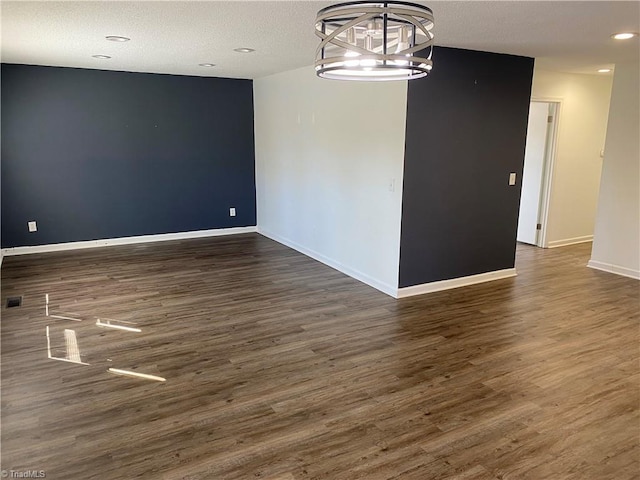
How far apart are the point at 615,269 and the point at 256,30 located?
4.62 m

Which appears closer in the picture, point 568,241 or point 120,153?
point 120,153

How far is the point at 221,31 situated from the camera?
3.51m

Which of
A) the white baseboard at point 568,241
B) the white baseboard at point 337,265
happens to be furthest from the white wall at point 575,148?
the white baseboard at point 337,265

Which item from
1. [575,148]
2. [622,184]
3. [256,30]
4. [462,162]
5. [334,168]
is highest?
[256,30]

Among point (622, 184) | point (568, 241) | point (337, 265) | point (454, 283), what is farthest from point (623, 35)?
point (568, 241)

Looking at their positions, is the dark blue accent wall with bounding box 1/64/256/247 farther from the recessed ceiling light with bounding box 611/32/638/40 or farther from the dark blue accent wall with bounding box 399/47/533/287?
the recessed ceiling light with bounding box 611/32/638/40

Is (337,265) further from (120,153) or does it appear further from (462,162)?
(120,153)

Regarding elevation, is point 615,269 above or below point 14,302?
above

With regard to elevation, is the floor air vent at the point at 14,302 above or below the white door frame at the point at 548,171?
below

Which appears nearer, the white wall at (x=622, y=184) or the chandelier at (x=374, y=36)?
the chandelier at (x=374, y=36)

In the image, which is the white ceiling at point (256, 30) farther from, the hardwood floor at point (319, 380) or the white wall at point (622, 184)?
the hardwood floor at point (319, 380)

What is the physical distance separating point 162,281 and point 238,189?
8.37 feet

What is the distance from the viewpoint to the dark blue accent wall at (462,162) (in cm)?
424

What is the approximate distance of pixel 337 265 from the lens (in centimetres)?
543
